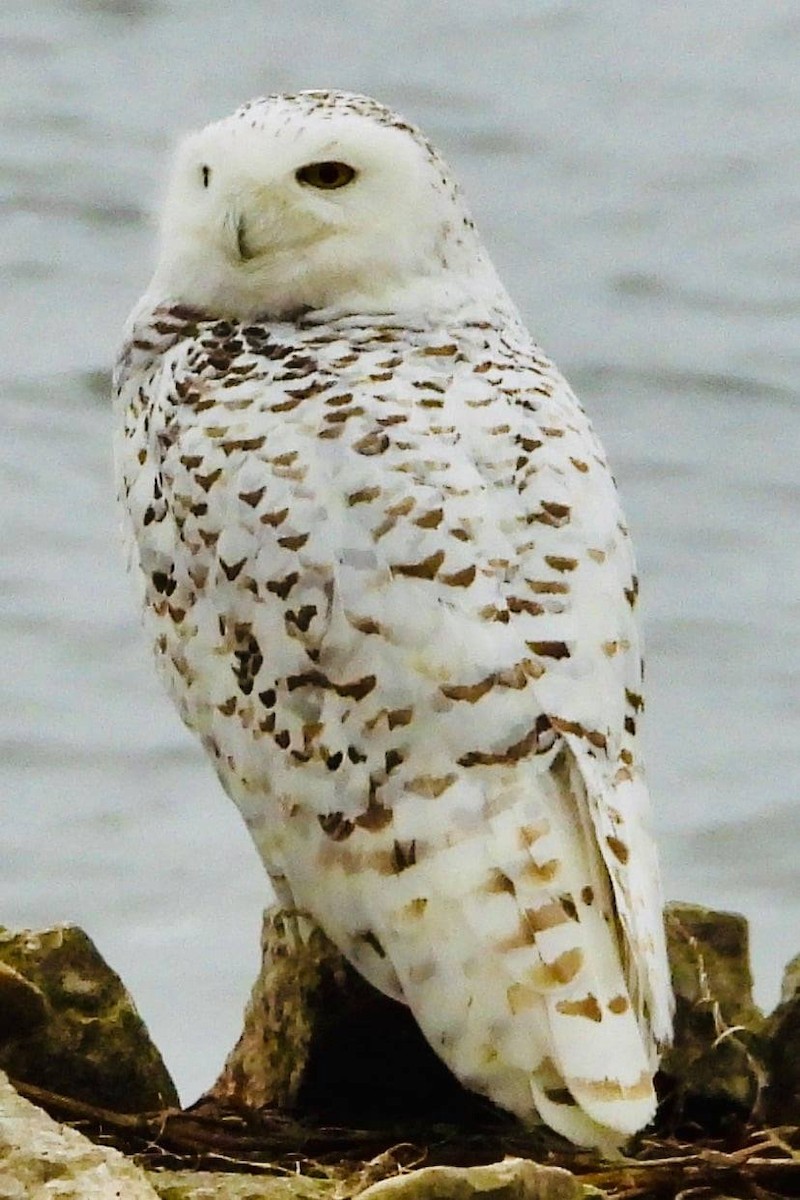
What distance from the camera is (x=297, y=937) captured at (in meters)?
1.99

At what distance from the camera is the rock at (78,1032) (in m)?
1.86

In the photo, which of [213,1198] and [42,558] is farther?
[42,558]

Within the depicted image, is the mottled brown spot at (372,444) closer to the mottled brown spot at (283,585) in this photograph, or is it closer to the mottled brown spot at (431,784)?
the mottled brown spot at (283,585)

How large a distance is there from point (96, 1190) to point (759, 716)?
2435 millimetres

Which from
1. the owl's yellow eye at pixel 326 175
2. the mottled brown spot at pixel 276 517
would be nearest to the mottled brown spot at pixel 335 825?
the mottled brown spot at pixel 276 517

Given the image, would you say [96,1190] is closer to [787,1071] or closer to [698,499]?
[787,1071]

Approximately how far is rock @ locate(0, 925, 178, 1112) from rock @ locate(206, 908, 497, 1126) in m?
0.11

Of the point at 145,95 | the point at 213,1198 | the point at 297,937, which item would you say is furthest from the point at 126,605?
the point at 213,1198

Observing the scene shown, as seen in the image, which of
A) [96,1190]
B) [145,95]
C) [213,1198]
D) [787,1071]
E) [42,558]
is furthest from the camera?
[42,558]

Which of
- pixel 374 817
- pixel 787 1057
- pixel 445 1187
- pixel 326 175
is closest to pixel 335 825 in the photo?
pixel 374 817

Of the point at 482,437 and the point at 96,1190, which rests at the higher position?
the point at 482,437

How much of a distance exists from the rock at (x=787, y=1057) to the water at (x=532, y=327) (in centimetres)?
137

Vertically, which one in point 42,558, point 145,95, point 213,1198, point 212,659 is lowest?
point 213,1198

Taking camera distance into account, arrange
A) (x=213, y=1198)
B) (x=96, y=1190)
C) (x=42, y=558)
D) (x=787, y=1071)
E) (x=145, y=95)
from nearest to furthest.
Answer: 1. (x=96, y=1190)
2. (x=213, y=1198)
3. (x=787, y=1071)
4. (x=145, y=95)
5. (x=42, y=558)
